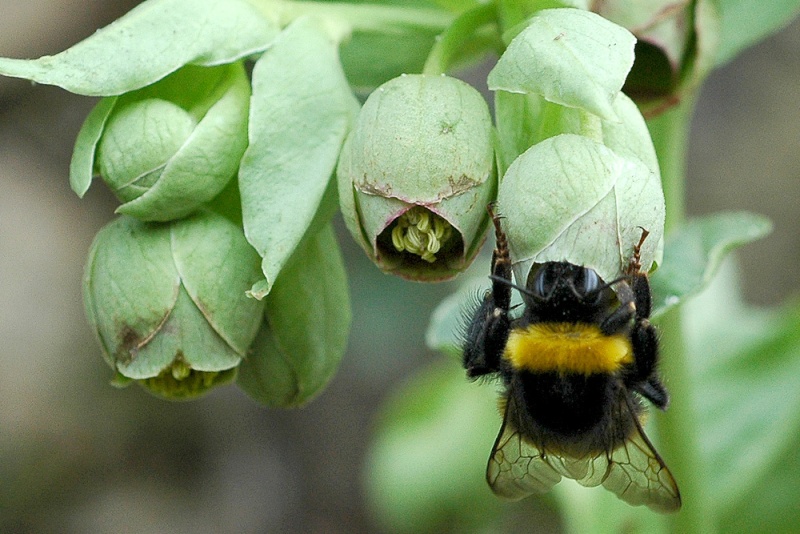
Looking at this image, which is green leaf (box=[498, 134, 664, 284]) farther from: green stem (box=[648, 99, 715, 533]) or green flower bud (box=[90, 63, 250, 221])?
green stem (box=[648, 99, 715, 533])

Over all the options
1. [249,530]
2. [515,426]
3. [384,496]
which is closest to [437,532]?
[384,496]

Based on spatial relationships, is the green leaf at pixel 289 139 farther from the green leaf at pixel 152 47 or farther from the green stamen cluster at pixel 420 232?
the green stamen cluster at pixel 420 232

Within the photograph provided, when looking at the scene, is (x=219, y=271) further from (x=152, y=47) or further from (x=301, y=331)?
(x=152, y=47)

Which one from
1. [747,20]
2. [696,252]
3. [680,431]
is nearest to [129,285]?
[696,252]

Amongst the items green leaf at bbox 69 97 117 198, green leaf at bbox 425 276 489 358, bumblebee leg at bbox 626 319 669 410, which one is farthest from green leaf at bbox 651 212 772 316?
green leaf at bbox 69 97 117 198

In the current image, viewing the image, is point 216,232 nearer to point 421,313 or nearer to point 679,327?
point 679,327
